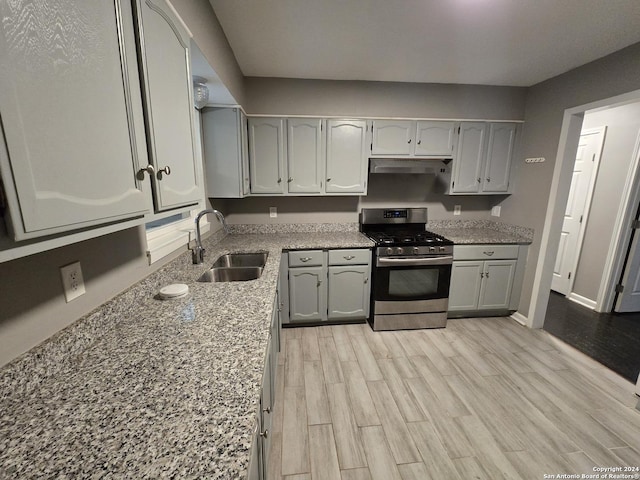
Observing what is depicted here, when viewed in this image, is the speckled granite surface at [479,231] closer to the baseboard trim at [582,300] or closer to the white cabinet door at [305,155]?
the baseboard trim at [582,300]

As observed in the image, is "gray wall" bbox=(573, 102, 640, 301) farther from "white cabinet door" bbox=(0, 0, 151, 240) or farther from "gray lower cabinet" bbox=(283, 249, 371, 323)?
"white cabinet door" bbox=(0, 0, 151, 240)

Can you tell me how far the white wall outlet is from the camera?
83 cm

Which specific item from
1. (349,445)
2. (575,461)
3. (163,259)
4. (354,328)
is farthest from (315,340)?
(575,461)

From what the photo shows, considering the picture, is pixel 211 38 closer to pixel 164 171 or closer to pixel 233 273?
pixel 164 171

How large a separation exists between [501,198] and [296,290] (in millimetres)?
2630

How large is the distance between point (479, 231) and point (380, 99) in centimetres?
189

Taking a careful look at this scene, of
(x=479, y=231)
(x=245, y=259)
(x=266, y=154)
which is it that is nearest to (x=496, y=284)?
(x=479, y=231)

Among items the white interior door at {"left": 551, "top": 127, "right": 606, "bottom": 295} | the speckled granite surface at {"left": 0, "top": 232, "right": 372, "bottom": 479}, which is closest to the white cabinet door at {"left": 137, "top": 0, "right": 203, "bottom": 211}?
the speckled granite surface at {"left": 0, "top": 232, "right": 372, "bottom": 479}

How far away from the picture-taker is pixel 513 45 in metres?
1.99

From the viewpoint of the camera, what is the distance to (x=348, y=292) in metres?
2.68

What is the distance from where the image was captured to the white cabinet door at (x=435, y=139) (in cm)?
273

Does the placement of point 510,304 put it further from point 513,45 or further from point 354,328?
point 513,45
